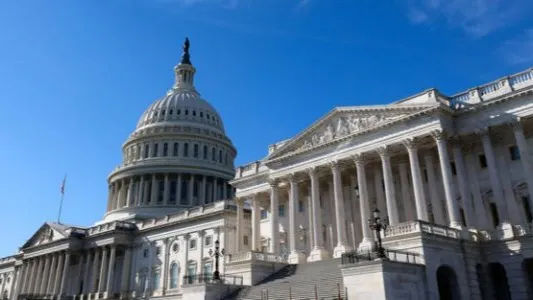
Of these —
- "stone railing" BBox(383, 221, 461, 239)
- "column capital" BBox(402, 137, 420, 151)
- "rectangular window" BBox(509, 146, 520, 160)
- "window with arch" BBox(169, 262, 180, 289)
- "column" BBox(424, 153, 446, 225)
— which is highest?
"column capital" BBox(402, 137, 420, 151)

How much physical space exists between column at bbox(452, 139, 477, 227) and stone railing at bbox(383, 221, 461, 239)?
11.6 feet

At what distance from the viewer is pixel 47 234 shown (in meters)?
91.4

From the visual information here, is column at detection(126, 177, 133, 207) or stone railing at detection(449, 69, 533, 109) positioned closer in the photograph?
stone railing at detection(449, 69, 533, 109)

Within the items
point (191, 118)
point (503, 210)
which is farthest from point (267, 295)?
point (191, 118)

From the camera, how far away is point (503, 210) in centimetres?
3928

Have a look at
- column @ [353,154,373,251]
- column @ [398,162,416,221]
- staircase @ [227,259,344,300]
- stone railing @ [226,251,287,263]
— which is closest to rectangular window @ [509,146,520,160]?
column @ [398,162,416,221]

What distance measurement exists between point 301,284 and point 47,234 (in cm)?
6856

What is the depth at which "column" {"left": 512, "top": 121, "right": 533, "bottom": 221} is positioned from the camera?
38125 mm

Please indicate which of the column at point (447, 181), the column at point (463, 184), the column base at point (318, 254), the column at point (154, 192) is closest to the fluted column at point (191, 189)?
the column at point (154, 192)

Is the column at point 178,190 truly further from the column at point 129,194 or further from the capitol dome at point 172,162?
the column at point 129,194

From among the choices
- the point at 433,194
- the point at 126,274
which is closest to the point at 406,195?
the point at 433,194

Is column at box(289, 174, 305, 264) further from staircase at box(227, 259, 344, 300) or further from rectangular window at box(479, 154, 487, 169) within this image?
rectangular window at box(479, 154, 487, 169)

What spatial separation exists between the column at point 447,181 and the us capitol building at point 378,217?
109 mm

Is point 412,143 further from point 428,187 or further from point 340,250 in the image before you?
point 340,250
